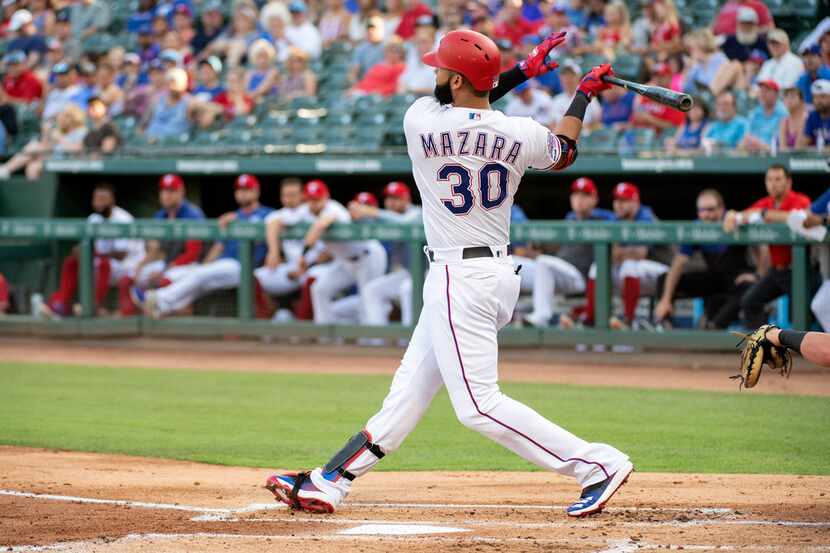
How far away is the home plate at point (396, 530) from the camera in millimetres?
4414

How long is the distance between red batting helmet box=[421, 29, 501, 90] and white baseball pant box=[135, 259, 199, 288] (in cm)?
720

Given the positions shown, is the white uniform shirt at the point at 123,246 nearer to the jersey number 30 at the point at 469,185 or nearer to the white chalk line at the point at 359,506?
the white chalk line at the point at 359,506

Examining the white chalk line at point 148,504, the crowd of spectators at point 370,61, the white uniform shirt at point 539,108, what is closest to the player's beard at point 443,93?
the white chalk line at point 148,504

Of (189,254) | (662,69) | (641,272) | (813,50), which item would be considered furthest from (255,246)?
(813,50)

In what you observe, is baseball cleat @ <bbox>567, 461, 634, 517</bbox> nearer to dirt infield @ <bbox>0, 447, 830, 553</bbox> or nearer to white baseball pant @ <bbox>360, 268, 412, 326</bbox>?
dirt infield @ <bbox>0, 447, 830, 553</bbox>

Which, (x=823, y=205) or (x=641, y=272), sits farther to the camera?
(x=641, y=272)

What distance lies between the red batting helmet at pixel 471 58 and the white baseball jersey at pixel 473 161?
0.13 metres

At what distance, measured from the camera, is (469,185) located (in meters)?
4.63

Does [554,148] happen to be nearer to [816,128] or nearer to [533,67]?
[533,67]

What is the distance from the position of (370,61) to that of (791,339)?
9392 millimetres

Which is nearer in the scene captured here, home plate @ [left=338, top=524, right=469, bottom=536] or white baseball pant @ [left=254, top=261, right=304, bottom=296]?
home plate @ [left=338, top=524, right=469, bottom=536]

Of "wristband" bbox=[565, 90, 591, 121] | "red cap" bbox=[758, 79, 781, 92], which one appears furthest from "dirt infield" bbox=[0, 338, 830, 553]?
"red cap" bbox=[758, 79, 781, 92]

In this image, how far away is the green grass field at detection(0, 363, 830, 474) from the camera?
A: 20.7ft

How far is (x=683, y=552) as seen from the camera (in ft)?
13.2
